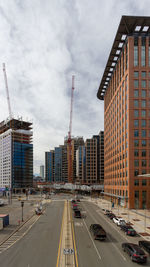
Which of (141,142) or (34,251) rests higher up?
(141,142)

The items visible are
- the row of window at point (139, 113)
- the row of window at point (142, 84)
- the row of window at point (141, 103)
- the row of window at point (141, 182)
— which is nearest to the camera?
the row of window at point (141, 182)

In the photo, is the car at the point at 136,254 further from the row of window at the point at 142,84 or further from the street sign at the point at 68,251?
the row of window at the point at 142,84

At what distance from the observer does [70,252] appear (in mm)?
31891

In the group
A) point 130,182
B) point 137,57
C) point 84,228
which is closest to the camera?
point 84,228

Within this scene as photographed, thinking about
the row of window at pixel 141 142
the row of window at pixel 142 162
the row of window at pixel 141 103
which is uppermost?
the row of window at pixel 141 103

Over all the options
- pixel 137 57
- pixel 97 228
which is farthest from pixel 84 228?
pixel 137 57

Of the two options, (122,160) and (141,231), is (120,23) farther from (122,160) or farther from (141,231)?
(141,231)

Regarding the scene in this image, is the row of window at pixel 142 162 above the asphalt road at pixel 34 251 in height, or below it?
above

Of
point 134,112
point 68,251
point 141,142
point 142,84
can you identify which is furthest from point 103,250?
point 142,84

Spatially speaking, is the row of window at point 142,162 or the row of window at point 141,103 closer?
the row of window at point 142,162

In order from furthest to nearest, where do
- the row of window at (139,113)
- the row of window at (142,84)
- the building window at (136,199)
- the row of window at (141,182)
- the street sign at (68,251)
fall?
the row of window at (142,84)
the row of window at (139,113)
the row of window at (141,182)
the building window at (136,199)
the street sign at (68,251)

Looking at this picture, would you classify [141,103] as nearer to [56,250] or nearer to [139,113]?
[139,113]

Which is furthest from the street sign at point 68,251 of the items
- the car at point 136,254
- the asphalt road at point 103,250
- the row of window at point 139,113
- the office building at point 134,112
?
the row of window at point 139,113

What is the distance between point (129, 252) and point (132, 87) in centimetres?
6826
